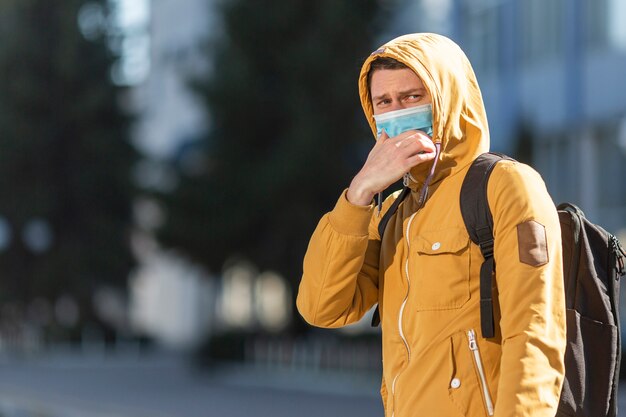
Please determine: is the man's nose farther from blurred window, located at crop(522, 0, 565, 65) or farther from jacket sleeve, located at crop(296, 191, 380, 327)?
blurred window, located at crop(522, 0, 565, 65)

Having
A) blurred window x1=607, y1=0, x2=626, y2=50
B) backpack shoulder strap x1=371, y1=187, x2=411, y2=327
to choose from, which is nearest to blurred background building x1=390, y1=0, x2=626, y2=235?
blurred window x1=607, y1=0, x2=626, y2=50

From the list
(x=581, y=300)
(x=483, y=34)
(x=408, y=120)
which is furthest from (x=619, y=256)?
(x=483, y=34)

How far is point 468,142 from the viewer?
302 centimetres

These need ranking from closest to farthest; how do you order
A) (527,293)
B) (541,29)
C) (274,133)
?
(527,293) → (541,29) → (274,133)

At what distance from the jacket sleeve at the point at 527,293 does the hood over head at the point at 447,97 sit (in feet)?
0.60

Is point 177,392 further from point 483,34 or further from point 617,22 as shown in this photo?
point 483,34

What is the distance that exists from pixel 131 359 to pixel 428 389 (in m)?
32.6

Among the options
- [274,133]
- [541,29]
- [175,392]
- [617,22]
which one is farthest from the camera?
[274,133]

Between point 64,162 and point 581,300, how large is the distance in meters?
37.7

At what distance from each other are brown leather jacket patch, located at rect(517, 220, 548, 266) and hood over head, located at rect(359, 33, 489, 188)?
33 centimetres

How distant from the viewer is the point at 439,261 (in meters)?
2.89

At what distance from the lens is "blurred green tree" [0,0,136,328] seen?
3828cm

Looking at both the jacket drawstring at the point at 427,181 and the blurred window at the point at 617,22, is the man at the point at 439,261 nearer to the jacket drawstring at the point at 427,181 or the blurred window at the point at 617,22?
the jacket drawstring at the point at 427,181

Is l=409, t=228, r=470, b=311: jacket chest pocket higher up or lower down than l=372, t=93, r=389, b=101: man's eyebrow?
lower down
